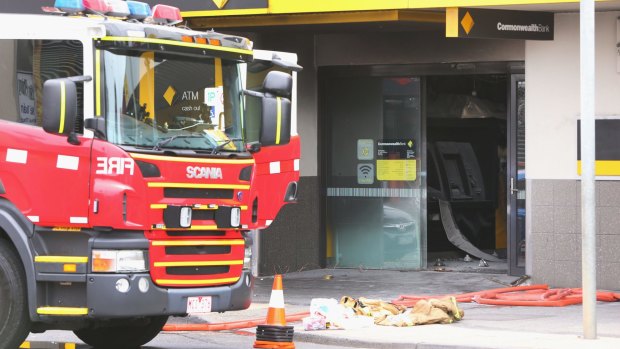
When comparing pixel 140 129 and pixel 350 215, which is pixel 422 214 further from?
pixel 140 129

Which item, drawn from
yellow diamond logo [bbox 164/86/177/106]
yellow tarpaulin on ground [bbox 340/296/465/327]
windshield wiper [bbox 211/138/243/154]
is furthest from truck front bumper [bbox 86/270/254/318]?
yellow tarpaulin on ground [bbox 340/296/465/327]

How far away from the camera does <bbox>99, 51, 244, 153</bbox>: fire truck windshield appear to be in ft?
32.9

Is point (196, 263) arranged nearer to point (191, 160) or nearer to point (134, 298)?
point (134, 298)

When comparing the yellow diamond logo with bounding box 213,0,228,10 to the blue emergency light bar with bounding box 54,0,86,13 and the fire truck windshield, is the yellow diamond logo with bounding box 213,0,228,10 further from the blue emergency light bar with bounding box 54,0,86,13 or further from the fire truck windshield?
the blue emergency light bar with bounding box 54,0,86,13

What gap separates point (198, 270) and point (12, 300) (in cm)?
159

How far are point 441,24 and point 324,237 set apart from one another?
4242mm

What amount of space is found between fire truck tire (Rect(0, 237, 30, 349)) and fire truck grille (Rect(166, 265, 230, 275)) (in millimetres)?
1259

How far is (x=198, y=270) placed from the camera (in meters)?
10.4

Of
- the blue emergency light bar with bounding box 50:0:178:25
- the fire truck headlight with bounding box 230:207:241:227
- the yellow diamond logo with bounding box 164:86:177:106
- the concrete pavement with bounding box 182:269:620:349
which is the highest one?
the blue emergency light bar with bounding box 50:0:178:25

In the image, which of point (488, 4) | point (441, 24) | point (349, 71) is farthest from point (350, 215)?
point (488, 4)

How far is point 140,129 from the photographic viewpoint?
33.2 feet

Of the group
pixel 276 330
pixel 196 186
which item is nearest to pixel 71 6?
pixel 196 186

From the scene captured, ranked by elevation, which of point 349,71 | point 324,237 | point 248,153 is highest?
point 349,71

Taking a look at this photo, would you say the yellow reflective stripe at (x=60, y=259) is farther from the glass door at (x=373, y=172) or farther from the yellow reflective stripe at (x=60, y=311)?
the glass door at (x=373, y=172)
